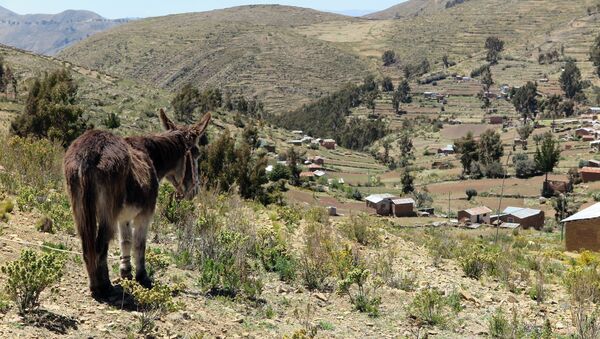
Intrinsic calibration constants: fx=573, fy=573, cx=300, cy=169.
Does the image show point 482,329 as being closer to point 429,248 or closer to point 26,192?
point 429,248

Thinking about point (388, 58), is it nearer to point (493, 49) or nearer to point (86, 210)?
point (493, 49)

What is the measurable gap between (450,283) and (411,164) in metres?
60.9

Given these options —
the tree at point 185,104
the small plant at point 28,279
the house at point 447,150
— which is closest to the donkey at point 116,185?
the small plant at point 28,279

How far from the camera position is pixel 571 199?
43.9m

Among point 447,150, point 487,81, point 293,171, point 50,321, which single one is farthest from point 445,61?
point 50,321

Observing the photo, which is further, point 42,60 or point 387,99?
point 387,99

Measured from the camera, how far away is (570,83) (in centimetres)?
9719

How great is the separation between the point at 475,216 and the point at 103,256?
37859 mm

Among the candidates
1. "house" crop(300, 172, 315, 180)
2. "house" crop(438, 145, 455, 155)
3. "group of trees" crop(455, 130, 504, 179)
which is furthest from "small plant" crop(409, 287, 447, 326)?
"house" crop(438, 145, 455, 155)

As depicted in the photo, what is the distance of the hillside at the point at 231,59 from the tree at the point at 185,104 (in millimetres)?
59522

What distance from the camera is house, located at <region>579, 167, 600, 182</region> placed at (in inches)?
1912

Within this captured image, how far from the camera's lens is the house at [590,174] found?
159 ft

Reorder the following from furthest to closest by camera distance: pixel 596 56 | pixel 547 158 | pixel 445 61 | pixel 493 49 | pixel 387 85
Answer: pixel 493 49
pixel 445 61
pixel 387 85
pixel 596 56
pixel 547 158

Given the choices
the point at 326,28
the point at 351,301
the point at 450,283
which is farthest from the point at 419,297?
the point at 326,28
